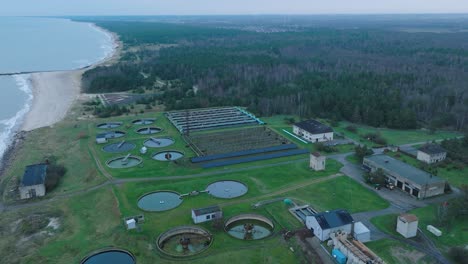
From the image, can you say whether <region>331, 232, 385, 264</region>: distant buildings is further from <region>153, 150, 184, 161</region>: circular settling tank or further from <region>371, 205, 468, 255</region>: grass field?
<region>153, 150, 184, 161</region>: circular settling tank

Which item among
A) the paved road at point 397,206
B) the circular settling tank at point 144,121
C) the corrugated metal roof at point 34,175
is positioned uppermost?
the corrugated metal roof at point 34,175

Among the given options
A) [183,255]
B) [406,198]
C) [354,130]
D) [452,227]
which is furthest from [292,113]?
[183,255]

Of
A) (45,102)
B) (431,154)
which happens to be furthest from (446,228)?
(45,102)

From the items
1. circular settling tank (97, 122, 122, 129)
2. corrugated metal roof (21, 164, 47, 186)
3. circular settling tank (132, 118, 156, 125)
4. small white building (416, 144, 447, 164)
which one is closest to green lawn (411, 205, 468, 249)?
small white building (416, 144, 447, 164)

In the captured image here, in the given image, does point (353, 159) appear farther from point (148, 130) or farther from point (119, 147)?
point (148, 130)

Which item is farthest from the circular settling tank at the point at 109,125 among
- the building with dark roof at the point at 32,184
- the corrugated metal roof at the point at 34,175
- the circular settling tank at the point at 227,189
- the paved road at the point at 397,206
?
the paved road at the point at 397,206

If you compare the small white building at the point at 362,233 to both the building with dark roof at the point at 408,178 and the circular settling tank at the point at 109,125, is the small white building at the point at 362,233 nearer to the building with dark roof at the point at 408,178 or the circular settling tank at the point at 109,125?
the building with dark roof at the point at 408,178
